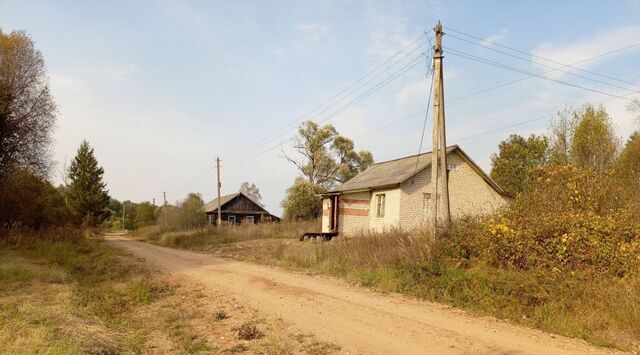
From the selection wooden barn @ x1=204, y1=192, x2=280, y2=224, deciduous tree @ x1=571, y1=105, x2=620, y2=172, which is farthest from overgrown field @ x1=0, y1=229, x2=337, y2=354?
wooden barn @ x1=204, y1=192, x2=280, y2=224

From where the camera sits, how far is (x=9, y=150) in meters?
24.7

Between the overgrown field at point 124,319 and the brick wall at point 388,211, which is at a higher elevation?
the brick wall at point 388,211

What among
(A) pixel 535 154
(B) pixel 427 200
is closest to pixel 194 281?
(B) pixel 427 200

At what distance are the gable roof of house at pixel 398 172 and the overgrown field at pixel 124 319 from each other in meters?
17.2

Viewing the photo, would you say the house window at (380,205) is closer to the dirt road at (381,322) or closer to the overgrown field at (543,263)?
the overgrown field at (543,263)

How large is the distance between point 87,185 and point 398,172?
47221 millimetres

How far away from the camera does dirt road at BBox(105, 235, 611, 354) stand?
6.62 m

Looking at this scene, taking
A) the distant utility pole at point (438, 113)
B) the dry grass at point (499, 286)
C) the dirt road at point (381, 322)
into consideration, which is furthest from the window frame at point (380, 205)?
the dirt road at point (381, 322)

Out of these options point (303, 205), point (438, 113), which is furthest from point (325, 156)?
point (438, 113)

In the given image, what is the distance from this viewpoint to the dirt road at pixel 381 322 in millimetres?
6625

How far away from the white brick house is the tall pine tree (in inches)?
1568

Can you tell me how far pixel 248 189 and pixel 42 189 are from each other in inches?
2635

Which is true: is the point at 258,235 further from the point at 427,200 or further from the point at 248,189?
the point at 248,189

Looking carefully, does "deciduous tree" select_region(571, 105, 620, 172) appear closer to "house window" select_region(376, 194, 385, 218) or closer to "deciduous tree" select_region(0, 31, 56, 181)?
"house window" select_region(376, 194, 385, 218)
